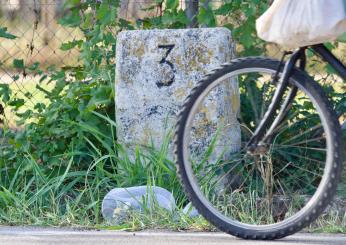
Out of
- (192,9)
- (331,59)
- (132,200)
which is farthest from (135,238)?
(192,9)

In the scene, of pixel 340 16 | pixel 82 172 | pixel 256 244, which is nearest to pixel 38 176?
A: pixel 82 172

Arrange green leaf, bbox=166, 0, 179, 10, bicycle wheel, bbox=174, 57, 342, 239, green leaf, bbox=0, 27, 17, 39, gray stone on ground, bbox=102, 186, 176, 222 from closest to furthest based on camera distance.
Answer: bicycle wheel, bbox=174, 57, 342, 239 < gray stone on ground, bbox=102, 186, 176, 222 < green leaf, bbox=166, 0, 179, 10 < green leaf, bbox=0, 27, 17, 39

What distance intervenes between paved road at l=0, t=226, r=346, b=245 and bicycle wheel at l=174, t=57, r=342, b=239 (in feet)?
0.35

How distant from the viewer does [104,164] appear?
17.6 ft

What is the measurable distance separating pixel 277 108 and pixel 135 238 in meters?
0.93

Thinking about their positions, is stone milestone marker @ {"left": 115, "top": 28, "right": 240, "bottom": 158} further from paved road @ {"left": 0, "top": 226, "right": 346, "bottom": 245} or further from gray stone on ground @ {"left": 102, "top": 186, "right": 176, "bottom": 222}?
paved road @ {"left": 0, "top": 226, "right": 346, "bottom": 245}

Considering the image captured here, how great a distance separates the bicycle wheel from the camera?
4.31 meters

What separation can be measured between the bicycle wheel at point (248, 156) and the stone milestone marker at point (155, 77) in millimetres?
131

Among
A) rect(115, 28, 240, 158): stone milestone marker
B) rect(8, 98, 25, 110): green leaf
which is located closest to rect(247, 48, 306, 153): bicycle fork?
rect(115, 28, 240, 158): stone milestone marker

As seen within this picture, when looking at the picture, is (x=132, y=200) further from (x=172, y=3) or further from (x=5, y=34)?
(x=5, y=34)

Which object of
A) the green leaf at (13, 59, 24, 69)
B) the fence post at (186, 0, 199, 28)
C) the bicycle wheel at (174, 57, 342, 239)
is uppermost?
the fence post at (186, 0, 199, 28)

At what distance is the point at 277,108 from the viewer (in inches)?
168

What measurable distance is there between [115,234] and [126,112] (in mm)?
910

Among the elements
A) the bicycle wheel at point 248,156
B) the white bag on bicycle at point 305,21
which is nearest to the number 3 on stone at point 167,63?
the bicycle wheel at point 248,156
